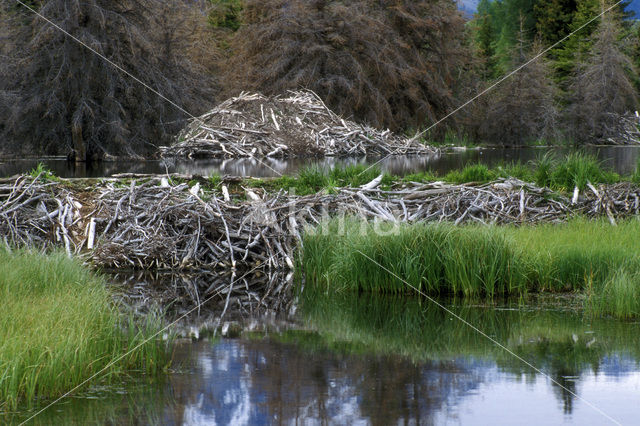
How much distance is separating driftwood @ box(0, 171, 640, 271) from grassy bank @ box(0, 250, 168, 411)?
301 cm

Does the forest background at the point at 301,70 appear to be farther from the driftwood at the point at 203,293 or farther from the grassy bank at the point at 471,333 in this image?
the grassy bank at the point at 471,333

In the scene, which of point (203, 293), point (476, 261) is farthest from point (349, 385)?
point (203, 293)

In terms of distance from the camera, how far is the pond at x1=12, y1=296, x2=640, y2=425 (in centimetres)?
512

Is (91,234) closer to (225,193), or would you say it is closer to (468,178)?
(225,193)

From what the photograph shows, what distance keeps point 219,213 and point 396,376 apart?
5417mm

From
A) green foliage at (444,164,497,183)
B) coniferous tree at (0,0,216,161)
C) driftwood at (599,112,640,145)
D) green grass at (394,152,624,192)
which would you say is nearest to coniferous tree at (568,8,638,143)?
driftwood at (599,112,640,145)

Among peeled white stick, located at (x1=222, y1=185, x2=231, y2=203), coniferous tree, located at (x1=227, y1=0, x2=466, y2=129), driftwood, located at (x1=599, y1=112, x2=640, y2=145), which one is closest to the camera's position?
peeled white stick, located at (x1=222, y1=185, x2=231, y2=203)

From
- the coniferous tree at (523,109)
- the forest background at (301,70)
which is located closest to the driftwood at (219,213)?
the forest background at (301,70)

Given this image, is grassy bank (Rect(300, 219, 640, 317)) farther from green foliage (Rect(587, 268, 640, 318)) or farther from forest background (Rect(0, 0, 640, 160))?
forest background (Rect(0, 0, 640, 160))

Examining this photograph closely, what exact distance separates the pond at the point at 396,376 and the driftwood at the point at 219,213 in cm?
303

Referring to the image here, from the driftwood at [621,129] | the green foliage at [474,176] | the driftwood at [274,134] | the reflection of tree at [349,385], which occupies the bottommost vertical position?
the reflection of tree at [349,385]

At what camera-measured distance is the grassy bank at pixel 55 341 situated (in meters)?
5.07

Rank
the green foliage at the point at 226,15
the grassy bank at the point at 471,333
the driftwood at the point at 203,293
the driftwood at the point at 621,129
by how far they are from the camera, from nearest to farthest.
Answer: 1. the grassy bank at the point at 471,333
2. the driftwood at the point at 203,293
3. the driftwood at the point at 621,129
4. the green foliage at the point at 226,15

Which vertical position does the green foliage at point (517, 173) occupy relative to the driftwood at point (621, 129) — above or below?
below
